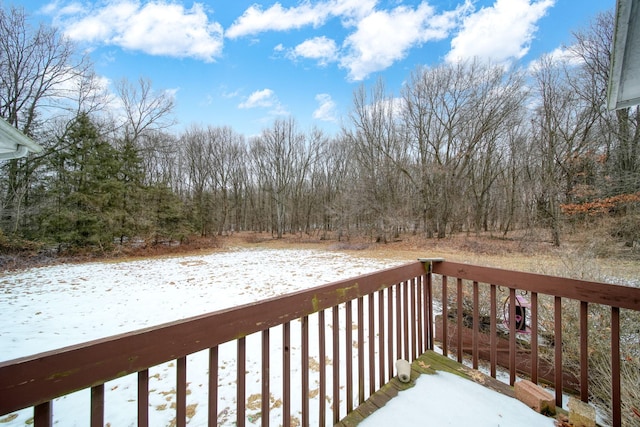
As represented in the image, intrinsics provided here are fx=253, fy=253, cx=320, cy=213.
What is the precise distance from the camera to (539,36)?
12.1 m

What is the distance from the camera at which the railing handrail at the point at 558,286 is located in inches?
64.4

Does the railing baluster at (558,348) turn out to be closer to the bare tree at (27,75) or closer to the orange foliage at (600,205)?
the orange foliage at (600,205)

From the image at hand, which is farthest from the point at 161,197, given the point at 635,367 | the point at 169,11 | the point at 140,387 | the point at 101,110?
the point at 635,367

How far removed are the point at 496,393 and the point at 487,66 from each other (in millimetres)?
18142

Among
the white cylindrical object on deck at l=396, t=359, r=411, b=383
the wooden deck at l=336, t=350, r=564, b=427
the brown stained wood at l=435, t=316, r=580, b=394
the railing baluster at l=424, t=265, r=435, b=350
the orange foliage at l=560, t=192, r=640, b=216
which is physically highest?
the orange foliage at l=560, t=192, r=640, b=216

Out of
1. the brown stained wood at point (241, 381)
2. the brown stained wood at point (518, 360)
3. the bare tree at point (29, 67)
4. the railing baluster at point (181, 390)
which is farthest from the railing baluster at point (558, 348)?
the bare tree at point (29, 67)

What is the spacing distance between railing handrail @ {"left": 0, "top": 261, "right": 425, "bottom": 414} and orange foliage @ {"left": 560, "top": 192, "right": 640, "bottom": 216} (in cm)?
1268

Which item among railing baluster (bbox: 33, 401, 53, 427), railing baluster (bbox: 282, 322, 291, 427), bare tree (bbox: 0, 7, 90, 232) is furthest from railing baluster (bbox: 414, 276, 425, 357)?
bare tree (bbox: 0, 7, 90, 232)

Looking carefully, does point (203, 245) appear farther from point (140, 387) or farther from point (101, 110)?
point (140, 387)

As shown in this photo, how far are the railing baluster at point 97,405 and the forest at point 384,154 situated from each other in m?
11.7

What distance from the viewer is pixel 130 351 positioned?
3.03ft

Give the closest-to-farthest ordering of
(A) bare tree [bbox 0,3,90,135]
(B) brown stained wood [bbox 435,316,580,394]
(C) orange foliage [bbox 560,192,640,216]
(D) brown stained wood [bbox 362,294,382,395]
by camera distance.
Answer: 1. (D) brown stained wood [bbox 362,294,382,395]
2. (B) brown stained wood [bbox 435,316,580,394]
3. (C) orange foliage [bbox 560,192,640,216]
4. (A) bare tree [bbox 0,3,90,135]

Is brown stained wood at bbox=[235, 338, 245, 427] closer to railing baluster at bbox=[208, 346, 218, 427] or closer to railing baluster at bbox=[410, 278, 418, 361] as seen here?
railing baluster at bbox=[208, 346, 218, 427]

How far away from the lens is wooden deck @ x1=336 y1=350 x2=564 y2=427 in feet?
5.92
